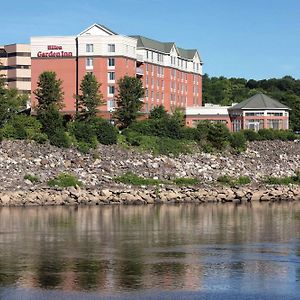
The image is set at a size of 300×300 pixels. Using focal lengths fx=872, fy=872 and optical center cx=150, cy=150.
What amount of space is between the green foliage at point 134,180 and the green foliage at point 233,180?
647cm

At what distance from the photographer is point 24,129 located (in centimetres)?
7906

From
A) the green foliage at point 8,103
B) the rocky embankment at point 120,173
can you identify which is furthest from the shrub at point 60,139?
the green foliage at point 8,103

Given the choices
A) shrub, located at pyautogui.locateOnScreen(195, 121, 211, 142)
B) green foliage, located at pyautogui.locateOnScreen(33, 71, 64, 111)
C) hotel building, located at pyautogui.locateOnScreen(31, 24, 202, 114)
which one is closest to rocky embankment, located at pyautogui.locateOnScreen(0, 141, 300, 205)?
shrub, located at pyautogui.locateOnScreen(195, 121, 211, 142)

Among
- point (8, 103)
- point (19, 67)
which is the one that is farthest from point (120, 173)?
point (19, 67)

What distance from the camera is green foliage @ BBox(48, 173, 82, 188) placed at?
71.2m

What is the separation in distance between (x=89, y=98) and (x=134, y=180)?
61.6 feet

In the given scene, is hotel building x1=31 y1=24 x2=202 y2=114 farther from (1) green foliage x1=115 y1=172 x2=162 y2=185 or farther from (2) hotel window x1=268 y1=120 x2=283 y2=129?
(1) green foliage x1=115 y1=172 x2=162 y2=185

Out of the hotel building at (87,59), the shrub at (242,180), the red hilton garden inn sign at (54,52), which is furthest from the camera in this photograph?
the red hilton garden inn sign at (54,52)

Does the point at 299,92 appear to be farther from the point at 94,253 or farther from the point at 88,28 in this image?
the point at 94,253

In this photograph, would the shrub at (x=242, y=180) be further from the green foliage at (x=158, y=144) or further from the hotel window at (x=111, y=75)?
the hotel window at (x=111, y=75)

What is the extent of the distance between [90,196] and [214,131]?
73.2 ft

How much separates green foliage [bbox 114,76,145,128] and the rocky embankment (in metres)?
11.1

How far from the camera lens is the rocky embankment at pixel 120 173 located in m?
69.9

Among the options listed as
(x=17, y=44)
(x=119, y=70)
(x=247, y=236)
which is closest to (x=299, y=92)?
(x=17, y=44)
